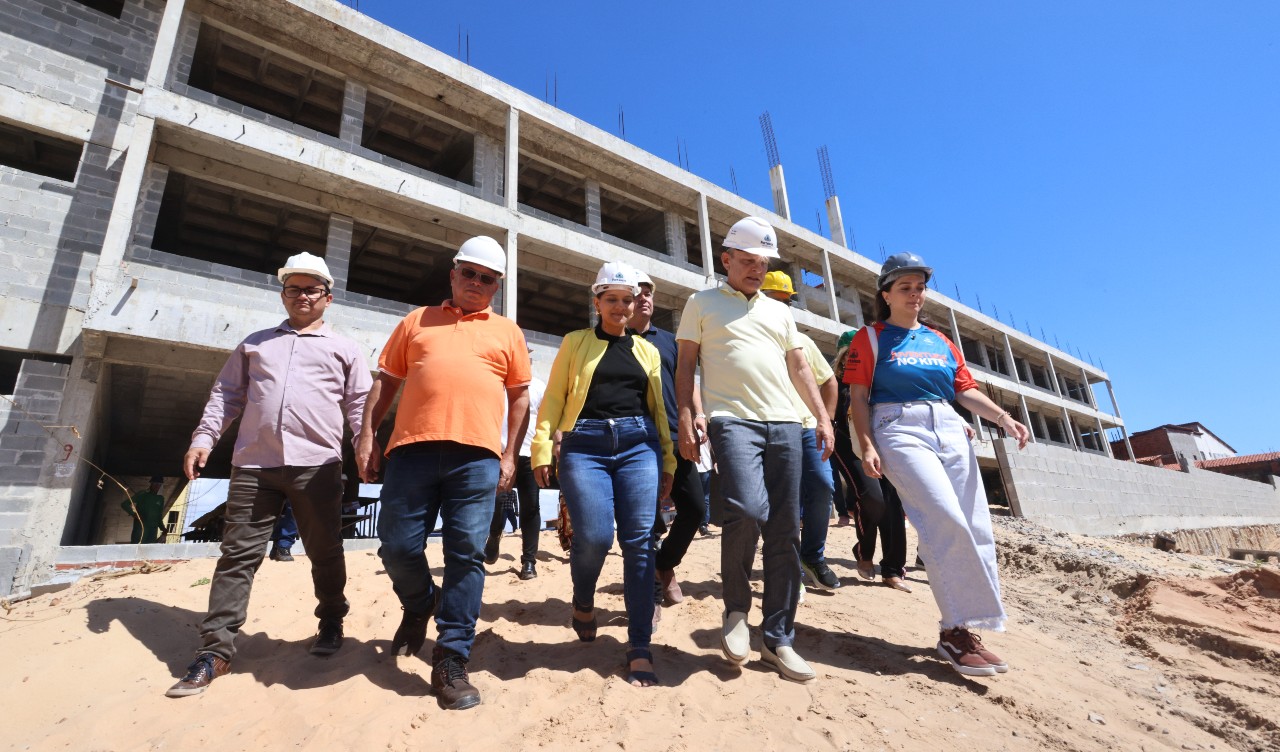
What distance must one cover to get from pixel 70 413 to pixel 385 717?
26.9ft

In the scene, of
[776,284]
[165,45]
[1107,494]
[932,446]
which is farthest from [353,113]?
[1107,494]

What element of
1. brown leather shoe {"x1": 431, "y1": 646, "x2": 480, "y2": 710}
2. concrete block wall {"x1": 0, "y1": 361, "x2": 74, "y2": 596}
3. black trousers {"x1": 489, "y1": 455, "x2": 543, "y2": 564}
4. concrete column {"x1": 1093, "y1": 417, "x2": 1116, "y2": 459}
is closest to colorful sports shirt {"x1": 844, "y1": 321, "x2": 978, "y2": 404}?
brown leather shoe {"x1": 431, "y1": 646, "x2": 480, "y2": 710}

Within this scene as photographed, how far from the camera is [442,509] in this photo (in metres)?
2.59

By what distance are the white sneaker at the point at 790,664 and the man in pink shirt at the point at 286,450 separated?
212 cm

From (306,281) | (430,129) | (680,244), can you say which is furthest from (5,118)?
(680,244)

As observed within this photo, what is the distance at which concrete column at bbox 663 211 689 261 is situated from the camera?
54.5 feet

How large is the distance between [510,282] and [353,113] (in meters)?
4.36

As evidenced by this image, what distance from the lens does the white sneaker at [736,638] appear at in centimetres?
244

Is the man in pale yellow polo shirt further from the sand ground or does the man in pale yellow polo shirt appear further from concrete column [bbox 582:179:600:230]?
concrete column [bbox 582:179:600:230]

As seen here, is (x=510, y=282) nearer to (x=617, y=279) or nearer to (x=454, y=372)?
(x=617, y=279)

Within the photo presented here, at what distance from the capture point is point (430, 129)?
13430 millimetres

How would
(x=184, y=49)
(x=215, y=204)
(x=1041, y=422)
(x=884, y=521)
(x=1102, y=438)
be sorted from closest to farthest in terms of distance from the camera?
1. (x=884, y=521)
2. (x=184, y=49)
3. (x=215, y=204)
4. (x=1041, y=422)
5. (x=1102, y=438)

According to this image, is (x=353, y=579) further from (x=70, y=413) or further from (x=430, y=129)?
(x=430, y=129)

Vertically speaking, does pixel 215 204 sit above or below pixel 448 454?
above
